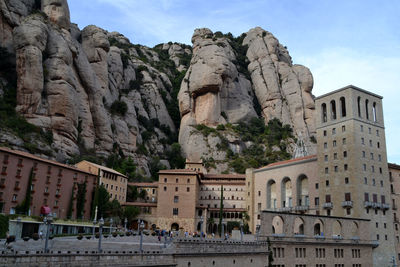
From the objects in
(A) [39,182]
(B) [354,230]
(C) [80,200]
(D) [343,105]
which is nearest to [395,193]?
(B) [354,230]

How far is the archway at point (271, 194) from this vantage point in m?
66.7

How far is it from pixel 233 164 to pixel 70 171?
4329 cm

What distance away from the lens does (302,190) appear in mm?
62062

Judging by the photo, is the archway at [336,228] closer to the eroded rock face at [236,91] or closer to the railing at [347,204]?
the railing at [347,204]

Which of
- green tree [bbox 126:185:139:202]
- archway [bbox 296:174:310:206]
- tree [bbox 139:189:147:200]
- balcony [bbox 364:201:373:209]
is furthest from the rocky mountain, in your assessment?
balcony [bbox 364:201:373:209]

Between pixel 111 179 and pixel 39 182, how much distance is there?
16.4 m

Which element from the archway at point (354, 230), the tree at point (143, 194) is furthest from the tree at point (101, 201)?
the archway at point (354, 230)

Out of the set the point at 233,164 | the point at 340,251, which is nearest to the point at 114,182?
the point at 233,164

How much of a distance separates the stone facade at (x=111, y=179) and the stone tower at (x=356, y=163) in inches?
1359

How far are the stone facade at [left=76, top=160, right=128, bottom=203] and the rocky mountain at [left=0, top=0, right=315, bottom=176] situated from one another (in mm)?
5119

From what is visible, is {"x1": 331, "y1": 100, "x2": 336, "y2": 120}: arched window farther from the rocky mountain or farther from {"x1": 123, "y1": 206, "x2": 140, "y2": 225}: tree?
{"x1": 123, "y1": 206, "x2": 140, "y2": 225}: tree

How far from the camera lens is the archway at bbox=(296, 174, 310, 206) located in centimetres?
6133

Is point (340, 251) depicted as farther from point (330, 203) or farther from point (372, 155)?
point (372, 155)

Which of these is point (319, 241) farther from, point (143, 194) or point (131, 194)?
point (131, 194)
